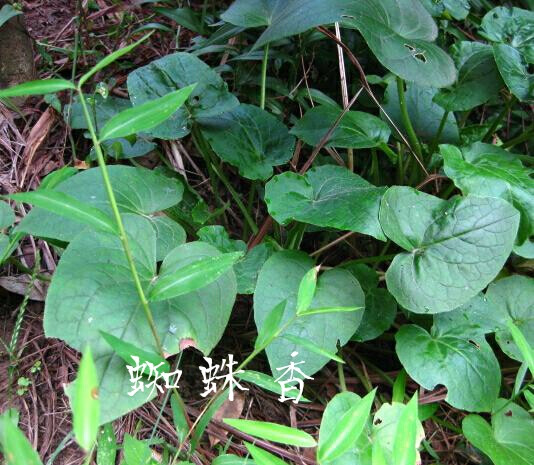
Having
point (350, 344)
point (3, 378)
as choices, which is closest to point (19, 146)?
point (3, 378)

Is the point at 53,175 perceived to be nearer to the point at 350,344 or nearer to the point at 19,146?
the point at 19,146

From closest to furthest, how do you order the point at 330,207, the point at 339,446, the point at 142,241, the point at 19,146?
the point at 339,446 → the point at 142,241 → the point at 330,207 → the point at 19,146

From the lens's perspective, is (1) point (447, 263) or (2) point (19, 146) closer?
(1) point (447, 263)

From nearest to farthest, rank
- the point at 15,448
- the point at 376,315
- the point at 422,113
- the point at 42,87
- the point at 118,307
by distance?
the point at 15,448 → the point at 42,87 → the point at 118,307 → the point at 376,315 → the point at 422,113

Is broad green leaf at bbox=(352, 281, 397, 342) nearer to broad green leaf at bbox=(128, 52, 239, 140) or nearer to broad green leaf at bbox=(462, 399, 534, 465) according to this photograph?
broad green leaf at bbox=(462, 399, 534, 465)

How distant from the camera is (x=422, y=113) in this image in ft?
4.22

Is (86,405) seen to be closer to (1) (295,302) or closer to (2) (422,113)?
(1) (295,302)

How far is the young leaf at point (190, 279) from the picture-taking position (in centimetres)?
64

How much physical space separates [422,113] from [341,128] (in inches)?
10.9

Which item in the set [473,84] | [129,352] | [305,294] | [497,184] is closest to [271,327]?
[305,294]

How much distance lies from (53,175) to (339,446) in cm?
64

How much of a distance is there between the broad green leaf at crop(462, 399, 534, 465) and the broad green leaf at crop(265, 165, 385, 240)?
0.39 meters

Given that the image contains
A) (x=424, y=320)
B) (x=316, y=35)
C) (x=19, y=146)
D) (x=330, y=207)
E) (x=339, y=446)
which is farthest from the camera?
(x=316, y=35)

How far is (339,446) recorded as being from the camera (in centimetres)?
57
